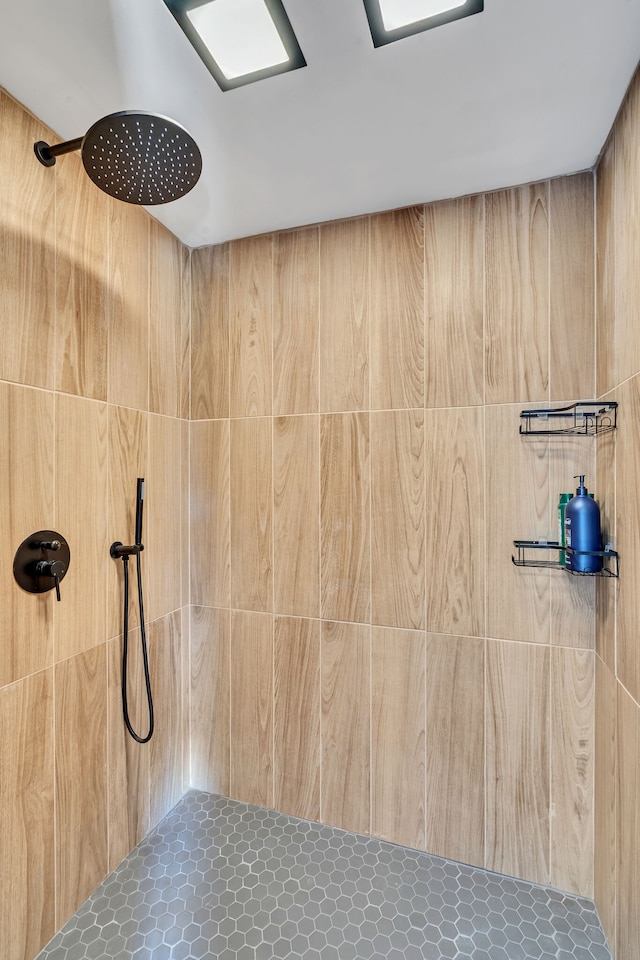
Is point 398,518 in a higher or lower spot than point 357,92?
lower

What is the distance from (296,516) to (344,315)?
700 millimetres

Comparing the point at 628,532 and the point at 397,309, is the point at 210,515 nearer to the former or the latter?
the point at 397,309

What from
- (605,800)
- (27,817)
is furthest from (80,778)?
(605,800)

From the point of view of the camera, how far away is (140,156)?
0.90 metres

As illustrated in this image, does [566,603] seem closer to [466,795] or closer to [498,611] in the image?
[498,611]

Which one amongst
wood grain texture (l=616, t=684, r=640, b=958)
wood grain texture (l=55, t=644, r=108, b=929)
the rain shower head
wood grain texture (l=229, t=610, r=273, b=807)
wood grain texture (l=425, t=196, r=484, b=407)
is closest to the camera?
the rain shower head

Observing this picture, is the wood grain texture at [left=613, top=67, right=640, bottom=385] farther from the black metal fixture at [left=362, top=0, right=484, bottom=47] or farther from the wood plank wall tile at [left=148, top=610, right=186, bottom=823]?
the wood plank wall tile at [left=148, top=610, right=186, bottom=823]

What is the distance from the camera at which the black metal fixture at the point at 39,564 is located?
108 centimetres

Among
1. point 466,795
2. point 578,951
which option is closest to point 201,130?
point 466,795

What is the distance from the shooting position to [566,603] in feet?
4.35

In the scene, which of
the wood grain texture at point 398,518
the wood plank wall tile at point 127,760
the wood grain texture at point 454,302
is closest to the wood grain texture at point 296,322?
the wood grain texture at point 398,518

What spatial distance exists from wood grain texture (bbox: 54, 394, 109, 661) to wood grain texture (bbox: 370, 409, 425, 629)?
2.69ft

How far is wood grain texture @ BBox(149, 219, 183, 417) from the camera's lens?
61.2 inches

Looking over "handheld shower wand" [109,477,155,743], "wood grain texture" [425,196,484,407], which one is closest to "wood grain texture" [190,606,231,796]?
"handheld shower wand" [109,477,155,743]
